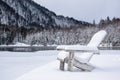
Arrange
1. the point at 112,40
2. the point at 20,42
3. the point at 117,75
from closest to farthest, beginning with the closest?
1. the point at 117,75
2. the point at 112,40
3. the point at 20,42

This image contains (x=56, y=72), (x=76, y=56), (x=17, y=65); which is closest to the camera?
(x=56, y=72)

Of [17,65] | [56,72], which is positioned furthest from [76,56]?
[17,65]

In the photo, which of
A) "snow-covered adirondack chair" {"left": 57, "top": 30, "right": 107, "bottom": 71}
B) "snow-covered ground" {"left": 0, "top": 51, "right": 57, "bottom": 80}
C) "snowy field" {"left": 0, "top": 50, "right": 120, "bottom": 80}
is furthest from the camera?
"snow-covered ground" {"left": 0, "top": 51, "right": 57, "bottom": 80}

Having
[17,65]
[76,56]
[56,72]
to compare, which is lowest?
[17,65]

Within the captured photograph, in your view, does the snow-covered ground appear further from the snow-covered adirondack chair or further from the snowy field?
the snow-covered adirondack chair

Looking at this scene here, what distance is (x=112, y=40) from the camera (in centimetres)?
9369

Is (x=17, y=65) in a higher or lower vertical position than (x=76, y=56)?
lower

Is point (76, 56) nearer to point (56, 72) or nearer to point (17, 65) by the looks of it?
point (56, 72)

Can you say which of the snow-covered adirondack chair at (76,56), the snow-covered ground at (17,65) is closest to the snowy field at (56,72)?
the snow-covered ground at (17,65)

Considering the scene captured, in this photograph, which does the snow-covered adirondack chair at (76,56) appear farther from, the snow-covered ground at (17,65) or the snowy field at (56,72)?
the snow-covered ground at (17,65)

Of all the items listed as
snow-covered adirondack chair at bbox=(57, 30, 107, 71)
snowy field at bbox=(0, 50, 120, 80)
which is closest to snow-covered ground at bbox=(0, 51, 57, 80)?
snowy field at bbox=(0, 50, 120, 80)

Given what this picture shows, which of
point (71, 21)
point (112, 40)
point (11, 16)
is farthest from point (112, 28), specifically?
point (71, 21)

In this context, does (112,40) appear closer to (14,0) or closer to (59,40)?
(59,40)

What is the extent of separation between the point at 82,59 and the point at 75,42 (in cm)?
10055
